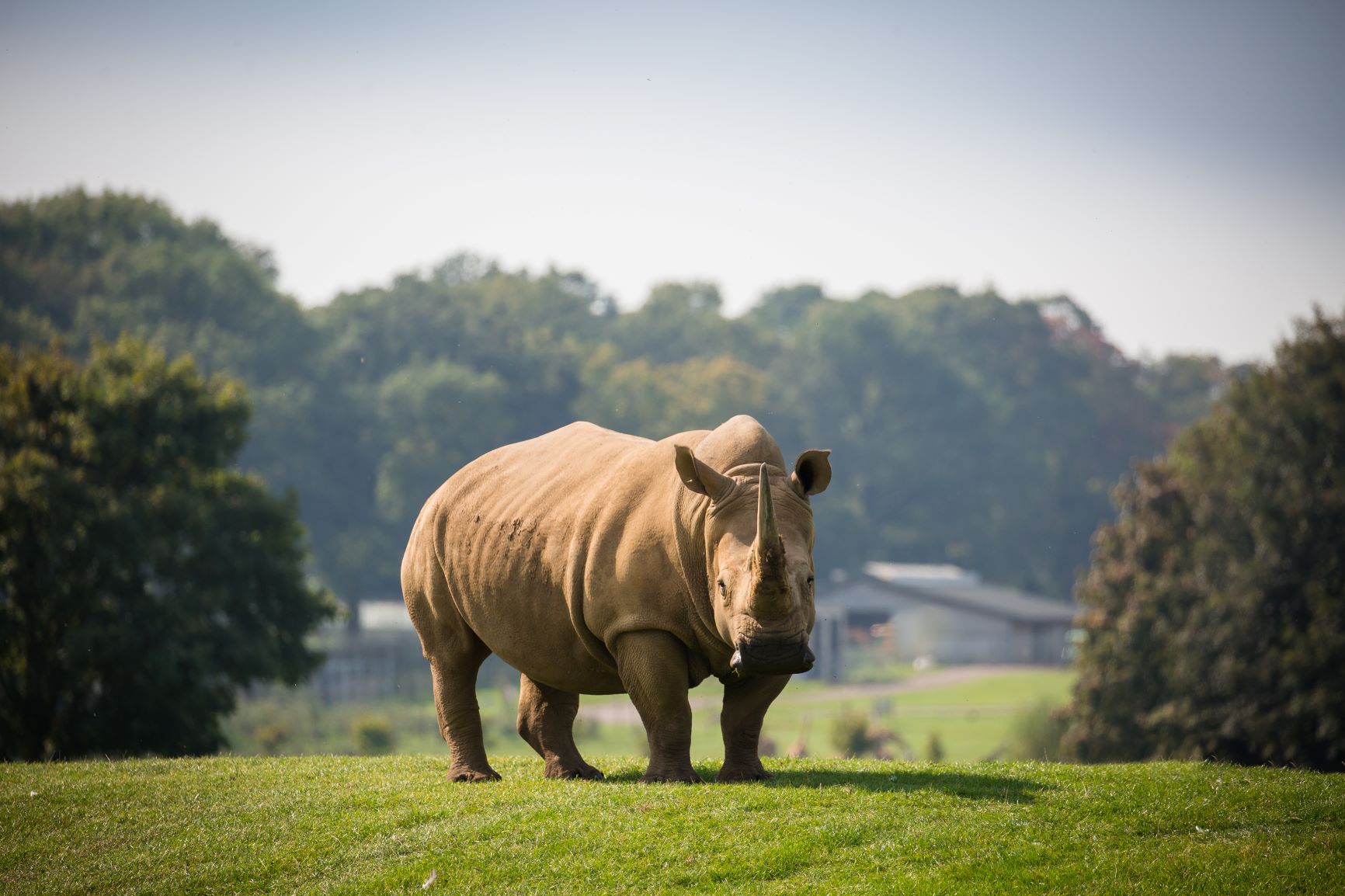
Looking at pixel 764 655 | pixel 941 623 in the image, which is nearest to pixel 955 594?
pixel 941 623

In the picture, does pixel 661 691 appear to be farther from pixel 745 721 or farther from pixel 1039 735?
pixel 1039 735

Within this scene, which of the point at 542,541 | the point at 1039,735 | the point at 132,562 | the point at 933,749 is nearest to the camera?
the point at 542,541

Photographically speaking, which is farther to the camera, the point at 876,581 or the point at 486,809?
the point at 876,581

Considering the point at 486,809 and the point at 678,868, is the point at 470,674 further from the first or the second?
the point at 678,868

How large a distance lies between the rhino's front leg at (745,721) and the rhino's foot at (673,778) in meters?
0.24

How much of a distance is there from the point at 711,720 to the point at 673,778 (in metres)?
42.4

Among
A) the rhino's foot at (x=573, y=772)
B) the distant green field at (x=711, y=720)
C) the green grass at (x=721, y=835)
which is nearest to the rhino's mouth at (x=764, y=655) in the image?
the green grass at (x=721, y=835)

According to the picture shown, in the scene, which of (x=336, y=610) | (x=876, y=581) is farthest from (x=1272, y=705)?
(x=876, y=581)

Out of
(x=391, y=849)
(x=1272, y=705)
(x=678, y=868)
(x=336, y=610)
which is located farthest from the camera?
(x=1272, y=705)

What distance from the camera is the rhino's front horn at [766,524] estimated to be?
11219mm

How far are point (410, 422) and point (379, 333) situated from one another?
13.5 meters

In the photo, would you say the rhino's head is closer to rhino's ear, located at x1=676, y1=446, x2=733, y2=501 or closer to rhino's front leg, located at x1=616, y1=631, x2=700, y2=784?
rhino's ear, located at x1=676, y1=446, x2=733, y2=501

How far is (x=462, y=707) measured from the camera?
14.6 m

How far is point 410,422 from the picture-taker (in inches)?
3342
